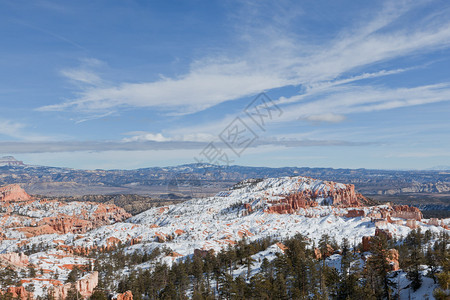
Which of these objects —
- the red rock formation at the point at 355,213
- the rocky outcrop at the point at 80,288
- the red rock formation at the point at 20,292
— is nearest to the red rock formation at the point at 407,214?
the red rock formation at the point at 355,213

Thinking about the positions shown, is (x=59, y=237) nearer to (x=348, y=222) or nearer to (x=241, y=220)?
(x=241, y=220)

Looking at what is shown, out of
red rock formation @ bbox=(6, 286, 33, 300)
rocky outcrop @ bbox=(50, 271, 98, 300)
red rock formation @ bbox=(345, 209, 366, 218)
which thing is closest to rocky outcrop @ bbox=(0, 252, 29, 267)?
rocky outcrop @ bbox=(50, 271, 98, 300)

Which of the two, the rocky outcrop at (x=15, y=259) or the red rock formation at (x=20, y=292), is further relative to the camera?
the rocky outcrop at (x=15, y=259)

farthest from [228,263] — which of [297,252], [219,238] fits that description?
[219,238]

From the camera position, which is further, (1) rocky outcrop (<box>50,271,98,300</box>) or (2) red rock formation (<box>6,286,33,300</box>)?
(1) rocky outcrop (<box>50,271,98,300</box>)

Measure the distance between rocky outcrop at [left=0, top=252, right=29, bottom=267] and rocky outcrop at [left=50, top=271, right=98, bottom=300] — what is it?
32426mm

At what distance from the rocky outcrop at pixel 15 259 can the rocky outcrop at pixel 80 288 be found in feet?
106

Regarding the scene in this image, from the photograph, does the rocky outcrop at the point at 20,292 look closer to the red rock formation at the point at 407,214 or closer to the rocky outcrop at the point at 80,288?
the rocky outcrop at the point at 80,288

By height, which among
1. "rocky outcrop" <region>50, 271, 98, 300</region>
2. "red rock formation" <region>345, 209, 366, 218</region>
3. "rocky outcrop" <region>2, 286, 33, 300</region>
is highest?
"red rock formation" <region>345, 209, 366, 218</region>

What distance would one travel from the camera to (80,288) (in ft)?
274

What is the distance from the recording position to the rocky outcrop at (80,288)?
252ft

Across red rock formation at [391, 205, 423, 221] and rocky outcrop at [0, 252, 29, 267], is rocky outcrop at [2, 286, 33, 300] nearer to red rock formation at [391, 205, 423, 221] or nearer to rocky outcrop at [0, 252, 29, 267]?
rocky outcrop at [0, 252, 29, 267]

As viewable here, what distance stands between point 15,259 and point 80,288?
3848 centimetres

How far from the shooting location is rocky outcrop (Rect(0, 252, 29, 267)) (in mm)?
102875
